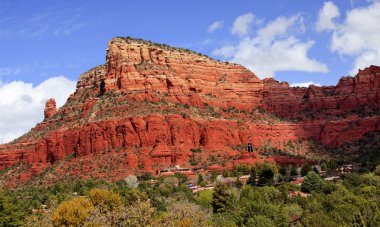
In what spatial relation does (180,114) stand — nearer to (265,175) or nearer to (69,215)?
(265,175)

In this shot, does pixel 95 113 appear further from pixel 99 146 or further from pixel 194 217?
pixel 194 217

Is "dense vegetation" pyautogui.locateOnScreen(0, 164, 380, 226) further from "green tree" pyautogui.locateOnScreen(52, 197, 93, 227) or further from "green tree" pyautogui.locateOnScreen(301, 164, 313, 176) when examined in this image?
"green tree" pyautogui.locateOnScreen(301, 164, 313, 176)

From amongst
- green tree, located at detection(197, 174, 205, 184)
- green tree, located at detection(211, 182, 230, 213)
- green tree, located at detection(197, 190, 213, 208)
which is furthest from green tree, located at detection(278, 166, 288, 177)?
green tree, located at detection(211, 182, 230, 213)

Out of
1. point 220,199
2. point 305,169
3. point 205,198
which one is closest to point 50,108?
point 305,169

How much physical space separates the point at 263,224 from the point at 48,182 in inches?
2740

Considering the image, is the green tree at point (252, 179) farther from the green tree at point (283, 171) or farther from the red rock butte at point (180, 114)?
the red rock butte at point (180, 114)

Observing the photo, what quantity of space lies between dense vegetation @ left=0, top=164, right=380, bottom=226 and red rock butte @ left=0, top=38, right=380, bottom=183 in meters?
13.6

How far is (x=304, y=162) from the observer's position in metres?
128

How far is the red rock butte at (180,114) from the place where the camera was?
4941 inches

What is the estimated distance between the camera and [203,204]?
8369 cm

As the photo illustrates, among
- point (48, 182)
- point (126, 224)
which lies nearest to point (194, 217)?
point (126, 224)

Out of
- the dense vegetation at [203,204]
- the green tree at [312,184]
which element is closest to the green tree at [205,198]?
the dense vegetation at [203,204]

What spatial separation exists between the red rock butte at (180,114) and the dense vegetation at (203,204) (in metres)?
13.6

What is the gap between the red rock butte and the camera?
12550cm
